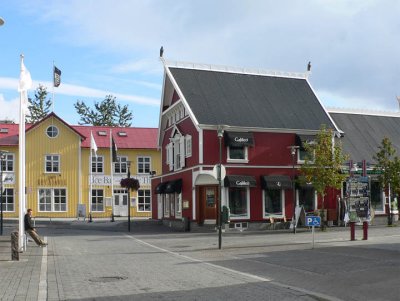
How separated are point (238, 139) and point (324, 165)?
593 centimetres

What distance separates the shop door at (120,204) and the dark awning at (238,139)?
25535 millimetres

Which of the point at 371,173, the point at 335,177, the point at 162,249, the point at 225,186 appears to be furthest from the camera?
the point at 371,173

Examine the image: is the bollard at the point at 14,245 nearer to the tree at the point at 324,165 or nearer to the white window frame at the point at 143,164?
the tree at the point at 324,165

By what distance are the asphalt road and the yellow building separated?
30810 millimetres

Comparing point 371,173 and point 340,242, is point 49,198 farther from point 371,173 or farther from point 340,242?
point 340,242

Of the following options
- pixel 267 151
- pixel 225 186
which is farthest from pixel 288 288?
pixel 267 151

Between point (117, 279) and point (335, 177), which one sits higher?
point (335, 177)

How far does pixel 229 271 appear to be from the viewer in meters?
14.7

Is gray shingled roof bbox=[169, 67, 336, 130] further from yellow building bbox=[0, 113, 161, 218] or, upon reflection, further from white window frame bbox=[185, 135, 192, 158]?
yellow building bbox=[0, 113, 161, 218]

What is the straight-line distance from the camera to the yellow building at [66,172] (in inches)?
2112

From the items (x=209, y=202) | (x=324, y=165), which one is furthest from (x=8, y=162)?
(x=324, y=165)

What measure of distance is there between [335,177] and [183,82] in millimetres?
12488

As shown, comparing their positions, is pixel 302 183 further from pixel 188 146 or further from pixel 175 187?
pixel 175 187

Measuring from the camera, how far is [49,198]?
5397cm
